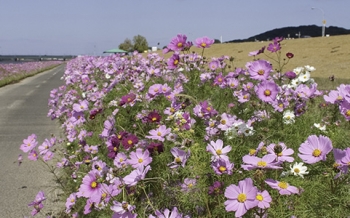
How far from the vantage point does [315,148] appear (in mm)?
1487

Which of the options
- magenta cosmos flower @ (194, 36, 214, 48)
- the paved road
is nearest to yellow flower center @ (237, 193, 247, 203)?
magenta cosmos flower @ (194, 36, 214, 48)

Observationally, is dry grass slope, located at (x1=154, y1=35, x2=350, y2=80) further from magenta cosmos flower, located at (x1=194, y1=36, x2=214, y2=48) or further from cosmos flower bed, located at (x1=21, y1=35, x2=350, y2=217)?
cosmos flower bed, located at (x1=21, y1=35, x2=350, y2=217)

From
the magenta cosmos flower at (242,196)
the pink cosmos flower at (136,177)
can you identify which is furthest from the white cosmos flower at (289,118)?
the magenta cosmos flower at (242,196)

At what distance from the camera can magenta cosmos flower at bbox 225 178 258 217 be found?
129 cm

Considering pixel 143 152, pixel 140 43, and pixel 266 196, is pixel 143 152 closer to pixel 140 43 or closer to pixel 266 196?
pixel 266 196

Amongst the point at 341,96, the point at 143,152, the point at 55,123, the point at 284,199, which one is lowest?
the point at 55,123

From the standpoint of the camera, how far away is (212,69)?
171 inches

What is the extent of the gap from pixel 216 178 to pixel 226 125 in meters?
0.43

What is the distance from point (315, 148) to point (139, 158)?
34.1 inches

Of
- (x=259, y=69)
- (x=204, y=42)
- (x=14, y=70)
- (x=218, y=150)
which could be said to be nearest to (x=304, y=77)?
(x=204, y=42)

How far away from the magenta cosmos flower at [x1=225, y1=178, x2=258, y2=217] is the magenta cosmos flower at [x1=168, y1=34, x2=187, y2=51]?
1.80m

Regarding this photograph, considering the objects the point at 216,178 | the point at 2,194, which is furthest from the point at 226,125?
the point at 2,194

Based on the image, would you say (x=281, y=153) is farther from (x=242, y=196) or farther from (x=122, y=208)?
(x=122, y=208)

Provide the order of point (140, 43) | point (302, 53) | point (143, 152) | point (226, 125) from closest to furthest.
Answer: point (143, 152), point (226, 125), point (302, 53), point (140, 43)
